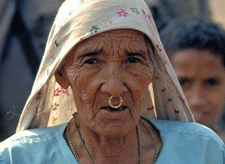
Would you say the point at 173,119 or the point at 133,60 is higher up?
the point at 133,60

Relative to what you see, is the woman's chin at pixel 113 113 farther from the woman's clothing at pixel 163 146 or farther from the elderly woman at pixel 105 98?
the woman's clothing at pixel 163 146

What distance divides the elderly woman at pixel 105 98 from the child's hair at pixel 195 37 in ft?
4.99

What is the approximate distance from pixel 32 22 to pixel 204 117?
2.18m

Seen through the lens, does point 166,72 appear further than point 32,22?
No

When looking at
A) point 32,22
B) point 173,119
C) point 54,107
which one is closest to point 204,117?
point 173,119

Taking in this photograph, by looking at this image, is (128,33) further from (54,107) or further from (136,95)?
(54,107)

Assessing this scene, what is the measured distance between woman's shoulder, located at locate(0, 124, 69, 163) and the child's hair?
6.37ft

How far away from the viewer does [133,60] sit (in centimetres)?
461

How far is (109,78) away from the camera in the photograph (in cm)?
446

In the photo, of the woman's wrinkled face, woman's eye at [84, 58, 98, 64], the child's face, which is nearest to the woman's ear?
the woman's wrinkled face

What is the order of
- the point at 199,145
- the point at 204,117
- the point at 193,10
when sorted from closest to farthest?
1. the point at 199,145
2. the point at 204,117
3. the point at 193,10

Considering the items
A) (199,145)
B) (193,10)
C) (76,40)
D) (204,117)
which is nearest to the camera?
(76,40)

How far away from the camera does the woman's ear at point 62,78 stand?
15.6 ft

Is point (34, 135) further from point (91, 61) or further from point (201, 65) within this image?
point (201, 65)
